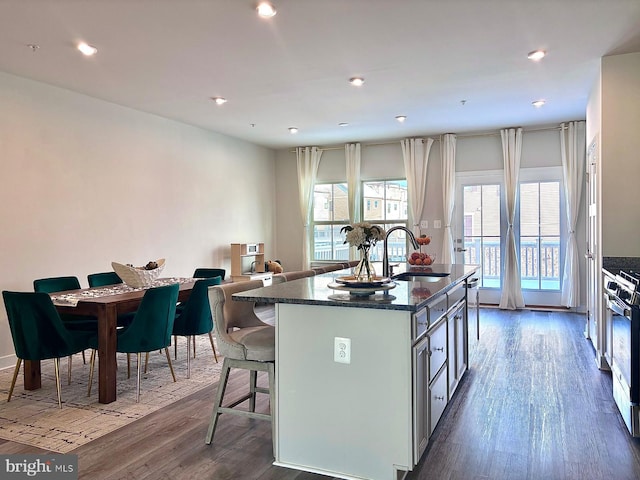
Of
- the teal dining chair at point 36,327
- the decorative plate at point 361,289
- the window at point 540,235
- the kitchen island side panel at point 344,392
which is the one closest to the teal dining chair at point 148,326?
the teal dining chair at point 36,327

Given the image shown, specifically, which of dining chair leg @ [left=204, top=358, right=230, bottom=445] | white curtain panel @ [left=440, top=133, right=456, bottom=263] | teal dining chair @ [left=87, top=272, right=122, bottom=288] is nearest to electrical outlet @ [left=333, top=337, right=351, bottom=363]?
dining chair leg @ [left=204, top=358, right=230, bottom=445]

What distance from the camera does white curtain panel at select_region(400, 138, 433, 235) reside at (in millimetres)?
8023

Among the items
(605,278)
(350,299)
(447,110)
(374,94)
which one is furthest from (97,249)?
(605,278)


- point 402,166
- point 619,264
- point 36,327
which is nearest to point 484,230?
point 402,166

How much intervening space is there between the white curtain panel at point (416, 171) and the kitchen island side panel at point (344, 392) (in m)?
5.84

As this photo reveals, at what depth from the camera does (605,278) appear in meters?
4.02

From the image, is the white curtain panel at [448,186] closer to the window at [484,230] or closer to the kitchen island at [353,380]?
the window at [484,230]

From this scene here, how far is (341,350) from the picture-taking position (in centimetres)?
244

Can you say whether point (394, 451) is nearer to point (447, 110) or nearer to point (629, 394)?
point (629, 394)

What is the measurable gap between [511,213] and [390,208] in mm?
2012

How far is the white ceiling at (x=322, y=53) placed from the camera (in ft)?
11.1

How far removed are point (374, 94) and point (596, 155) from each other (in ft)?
7.82

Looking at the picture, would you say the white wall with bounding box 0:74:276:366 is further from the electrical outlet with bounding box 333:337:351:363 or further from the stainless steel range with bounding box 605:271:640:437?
the stainless steel range with bounding box 605:271:640:437

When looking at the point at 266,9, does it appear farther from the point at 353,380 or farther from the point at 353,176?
the point at 353,176
